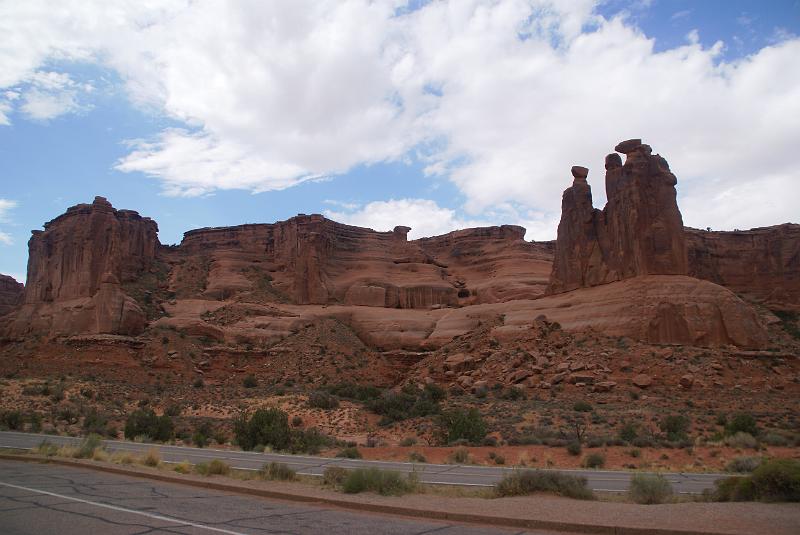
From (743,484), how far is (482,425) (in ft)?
62.6

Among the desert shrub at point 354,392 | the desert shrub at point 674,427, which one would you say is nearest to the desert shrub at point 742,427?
the desert shrub at point 674,427

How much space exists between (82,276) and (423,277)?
37.6 metres

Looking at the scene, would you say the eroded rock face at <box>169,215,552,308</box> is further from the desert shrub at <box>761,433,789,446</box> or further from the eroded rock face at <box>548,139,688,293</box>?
the desert shrub at <box>761,433,789,446</box>

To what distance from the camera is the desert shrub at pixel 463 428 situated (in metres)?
28.6

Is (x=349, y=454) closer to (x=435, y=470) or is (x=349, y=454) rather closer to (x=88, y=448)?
(x=435, y=470)

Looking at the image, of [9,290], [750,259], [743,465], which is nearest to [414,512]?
[743,465]

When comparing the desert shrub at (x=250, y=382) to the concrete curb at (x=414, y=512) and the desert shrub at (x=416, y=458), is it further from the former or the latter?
the concrete curb at (x=414, y=512)

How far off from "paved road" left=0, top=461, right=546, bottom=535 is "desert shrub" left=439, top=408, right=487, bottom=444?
16772 mm

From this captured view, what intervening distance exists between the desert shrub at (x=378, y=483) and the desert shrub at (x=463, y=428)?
607 inches

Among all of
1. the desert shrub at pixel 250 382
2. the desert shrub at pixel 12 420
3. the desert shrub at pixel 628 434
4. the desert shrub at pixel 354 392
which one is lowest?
the desert shrub at pixel 628 434

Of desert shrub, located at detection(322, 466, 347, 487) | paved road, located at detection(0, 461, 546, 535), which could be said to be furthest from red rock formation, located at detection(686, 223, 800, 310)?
paved road, located at detection(0, 461, 546, 535)

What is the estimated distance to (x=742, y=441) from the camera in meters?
24.8

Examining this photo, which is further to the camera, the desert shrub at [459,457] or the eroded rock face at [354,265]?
the eroded rock face at [354,265]

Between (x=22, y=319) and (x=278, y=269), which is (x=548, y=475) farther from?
(x=278, y=269)
